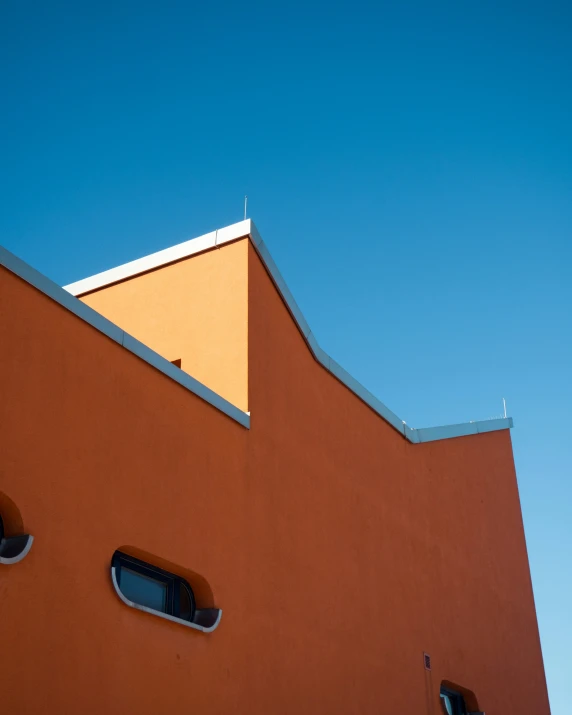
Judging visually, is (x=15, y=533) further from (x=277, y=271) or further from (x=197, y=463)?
(x=277, y=271)

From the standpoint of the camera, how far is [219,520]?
9.19 metres

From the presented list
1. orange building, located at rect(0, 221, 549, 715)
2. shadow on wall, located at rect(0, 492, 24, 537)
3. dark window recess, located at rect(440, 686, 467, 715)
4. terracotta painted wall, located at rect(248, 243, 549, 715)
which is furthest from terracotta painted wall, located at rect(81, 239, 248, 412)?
dark window recess, located at rect(440, 686, 467, 715)

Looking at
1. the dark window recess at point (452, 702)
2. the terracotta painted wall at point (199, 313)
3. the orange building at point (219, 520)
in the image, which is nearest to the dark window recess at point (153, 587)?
the orange building at point (219, 520)

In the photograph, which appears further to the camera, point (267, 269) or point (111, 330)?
point (267, 269)

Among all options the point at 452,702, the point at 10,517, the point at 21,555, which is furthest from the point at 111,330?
the point at 452,702

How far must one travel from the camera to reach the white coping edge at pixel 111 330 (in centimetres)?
761

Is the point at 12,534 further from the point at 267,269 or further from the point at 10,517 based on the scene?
the point at 267,269

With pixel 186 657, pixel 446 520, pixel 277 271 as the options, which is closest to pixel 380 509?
pixel 446 520

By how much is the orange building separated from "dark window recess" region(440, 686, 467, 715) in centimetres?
5

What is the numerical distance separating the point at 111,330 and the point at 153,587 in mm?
2386

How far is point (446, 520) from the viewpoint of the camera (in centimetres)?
1464

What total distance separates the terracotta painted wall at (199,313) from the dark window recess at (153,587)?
2.28 meters

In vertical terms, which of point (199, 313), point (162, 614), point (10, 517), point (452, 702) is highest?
point (199, 313)

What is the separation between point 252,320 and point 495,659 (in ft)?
24.8
